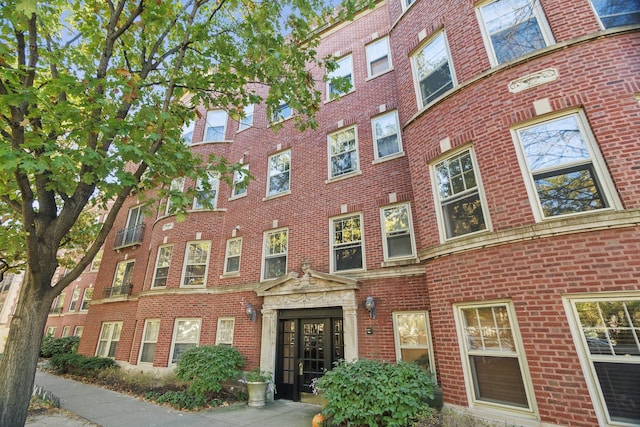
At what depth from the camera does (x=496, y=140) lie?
570 centimetres

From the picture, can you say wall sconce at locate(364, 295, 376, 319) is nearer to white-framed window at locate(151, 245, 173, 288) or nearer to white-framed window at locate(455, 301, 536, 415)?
white-framed window at locate(455, 301, 536, 415)

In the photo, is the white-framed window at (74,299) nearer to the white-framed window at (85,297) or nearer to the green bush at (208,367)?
the white-framed window at (85,297)

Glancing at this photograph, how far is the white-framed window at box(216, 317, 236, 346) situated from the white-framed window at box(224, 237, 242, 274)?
170 centimetres

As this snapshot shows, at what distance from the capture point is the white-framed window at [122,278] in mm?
14589

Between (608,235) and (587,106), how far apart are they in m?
2.17

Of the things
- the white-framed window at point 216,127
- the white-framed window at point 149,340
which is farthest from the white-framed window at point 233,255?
the white-framed window at point 216,127

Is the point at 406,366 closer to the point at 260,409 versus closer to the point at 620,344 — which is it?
the point at 620,344

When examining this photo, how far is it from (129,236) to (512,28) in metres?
17.7

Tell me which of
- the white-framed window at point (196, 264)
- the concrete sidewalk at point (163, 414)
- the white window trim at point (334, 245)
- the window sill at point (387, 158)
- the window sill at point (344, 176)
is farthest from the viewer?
the white-framed window at point (196, 264)

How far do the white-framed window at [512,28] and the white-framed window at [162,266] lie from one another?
12.9 metres

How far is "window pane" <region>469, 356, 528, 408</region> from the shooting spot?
4777mm

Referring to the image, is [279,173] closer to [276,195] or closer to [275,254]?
[276,195]

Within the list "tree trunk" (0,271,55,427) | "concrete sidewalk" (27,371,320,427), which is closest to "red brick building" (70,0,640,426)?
"concrete sidewalk" (27,371,320,427)

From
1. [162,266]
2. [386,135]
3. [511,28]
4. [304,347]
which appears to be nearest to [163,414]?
[304,347]
